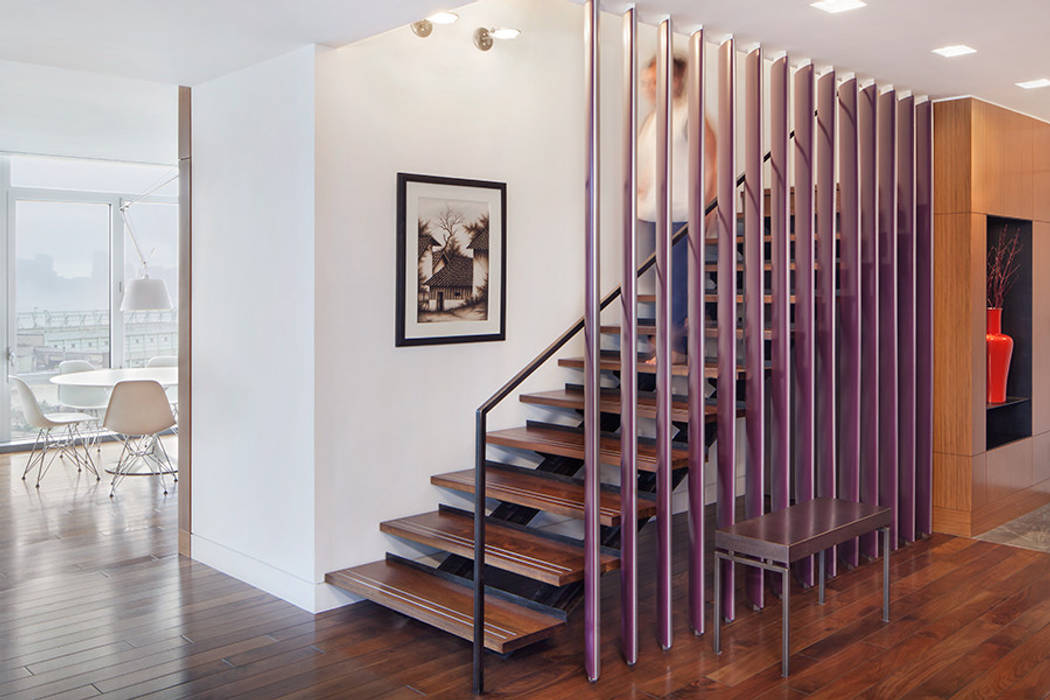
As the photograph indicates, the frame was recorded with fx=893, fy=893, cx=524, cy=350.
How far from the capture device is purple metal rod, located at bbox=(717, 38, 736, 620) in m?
3.95

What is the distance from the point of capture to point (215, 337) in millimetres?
4820

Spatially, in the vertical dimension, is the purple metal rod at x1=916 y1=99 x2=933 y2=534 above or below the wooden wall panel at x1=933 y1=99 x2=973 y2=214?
below

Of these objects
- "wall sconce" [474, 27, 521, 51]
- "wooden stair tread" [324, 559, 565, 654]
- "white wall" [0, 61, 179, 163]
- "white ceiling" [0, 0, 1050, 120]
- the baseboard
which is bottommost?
the baseboard

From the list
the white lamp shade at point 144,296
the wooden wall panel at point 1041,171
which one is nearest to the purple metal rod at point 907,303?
the wooden wall panel at point 1041,171

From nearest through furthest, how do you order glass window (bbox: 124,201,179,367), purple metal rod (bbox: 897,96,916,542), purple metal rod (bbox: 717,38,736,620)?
purple metal rod (bbox: 717,38,736,620)
purple metal rod (bbox: 897,96,916,542)
glass window (bbox: 124,201,179,367)

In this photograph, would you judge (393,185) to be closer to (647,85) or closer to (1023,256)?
(647,85)

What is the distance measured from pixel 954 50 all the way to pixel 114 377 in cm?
652

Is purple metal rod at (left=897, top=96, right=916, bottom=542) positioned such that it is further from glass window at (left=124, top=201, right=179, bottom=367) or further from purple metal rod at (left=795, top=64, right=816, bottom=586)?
glass window at (left=124, top=201, right=179, bottom=367)

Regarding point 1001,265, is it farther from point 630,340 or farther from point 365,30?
point 365,30

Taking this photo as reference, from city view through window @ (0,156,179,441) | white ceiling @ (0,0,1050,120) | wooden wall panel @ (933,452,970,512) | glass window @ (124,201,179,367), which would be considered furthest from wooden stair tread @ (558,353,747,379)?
glass window @ (124,201,179,367)

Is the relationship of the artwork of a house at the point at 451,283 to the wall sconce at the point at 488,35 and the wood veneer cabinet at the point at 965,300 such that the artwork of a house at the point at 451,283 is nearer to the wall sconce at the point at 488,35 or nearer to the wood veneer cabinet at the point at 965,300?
the wall sconce at the point at 488,35

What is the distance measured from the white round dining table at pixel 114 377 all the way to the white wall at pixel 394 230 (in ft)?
10.7

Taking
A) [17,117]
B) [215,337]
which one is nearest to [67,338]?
[17,117]

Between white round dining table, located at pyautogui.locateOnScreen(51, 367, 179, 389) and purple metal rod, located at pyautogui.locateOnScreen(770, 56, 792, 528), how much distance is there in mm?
4716
